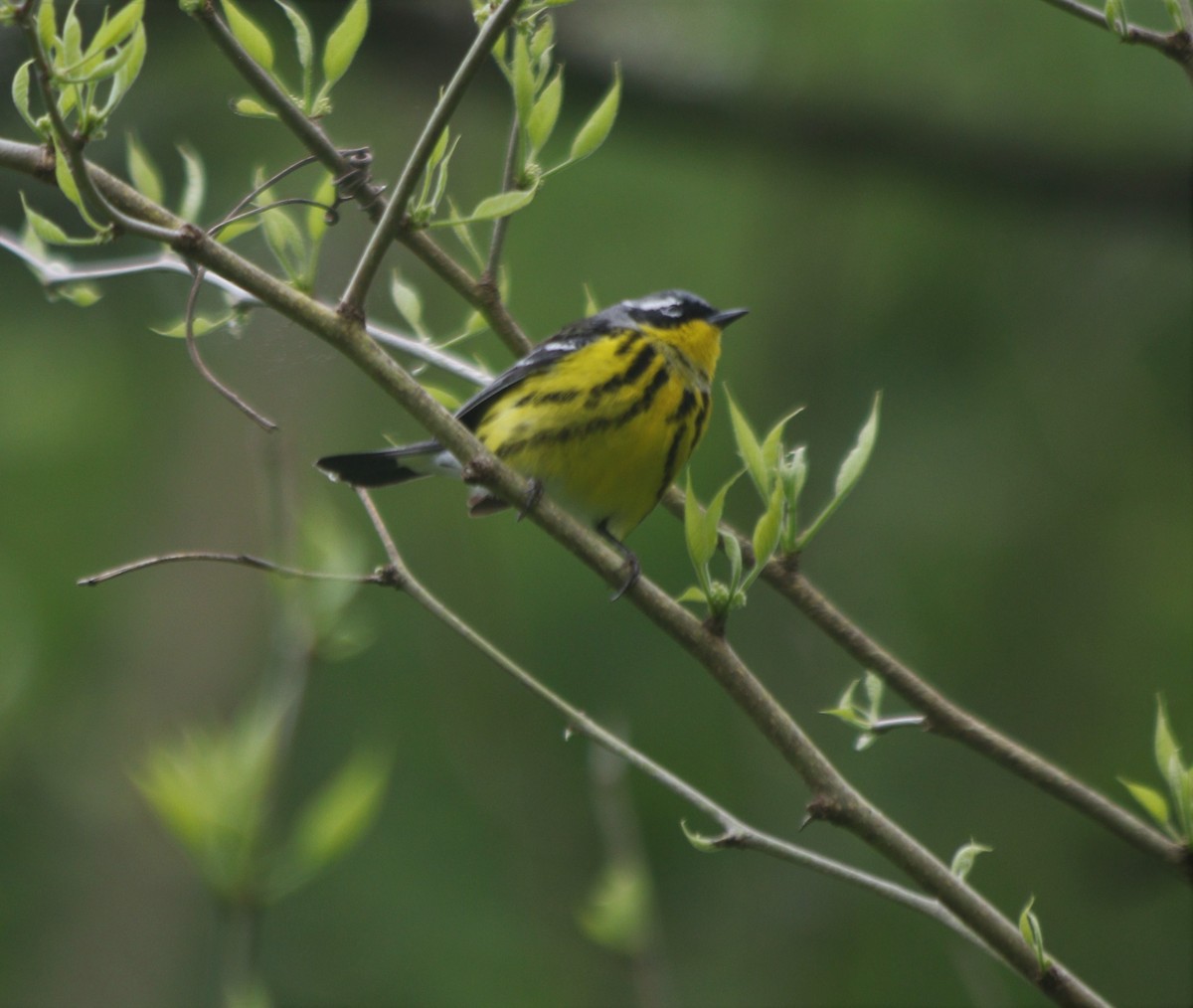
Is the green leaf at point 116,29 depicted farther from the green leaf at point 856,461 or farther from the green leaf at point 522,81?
the green leaf at point 856,461

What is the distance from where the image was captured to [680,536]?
7.12 metres

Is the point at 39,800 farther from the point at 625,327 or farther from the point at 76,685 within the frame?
the point at 625,327

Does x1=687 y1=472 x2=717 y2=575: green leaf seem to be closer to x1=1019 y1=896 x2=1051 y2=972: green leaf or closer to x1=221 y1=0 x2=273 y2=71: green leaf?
x1=1019 y1=896 x2=1051 y2=972: green leaf

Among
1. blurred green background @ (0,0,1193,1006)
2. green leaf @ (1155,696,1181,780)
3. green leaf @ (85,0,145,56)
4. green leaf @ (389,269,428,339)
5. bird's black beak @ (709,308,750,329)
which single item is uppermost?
green leaf @ (85,0,145,56)

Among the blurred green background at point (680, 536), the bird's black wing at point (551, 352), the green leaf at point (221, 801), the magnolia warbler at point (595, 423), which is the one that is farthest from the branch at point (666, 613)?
the blurred green background at point (680, 536)

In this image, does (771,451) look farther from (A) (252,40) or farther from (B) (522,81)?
(A) (252,40)

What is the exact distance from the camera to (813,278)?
664 centimetres

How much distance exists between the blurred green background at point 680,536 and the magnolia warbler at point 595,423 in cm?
112

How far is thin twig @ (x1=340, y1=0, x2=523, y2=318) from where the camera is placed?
6.04ft

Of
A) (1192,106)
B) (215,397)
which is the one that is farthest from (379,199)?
(215,397)

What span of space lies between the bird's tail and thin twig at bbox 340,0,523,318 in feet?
7.05

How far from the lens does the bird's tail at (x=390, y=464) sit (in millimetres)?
4262

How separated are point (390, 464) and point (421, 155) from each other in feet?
7.98

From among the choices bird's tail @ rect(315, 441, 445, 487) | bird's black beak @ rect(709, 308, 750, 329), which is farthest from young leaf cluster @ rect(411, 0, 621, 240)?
bird's black beak @ rect(709, 308, 750, 329)
